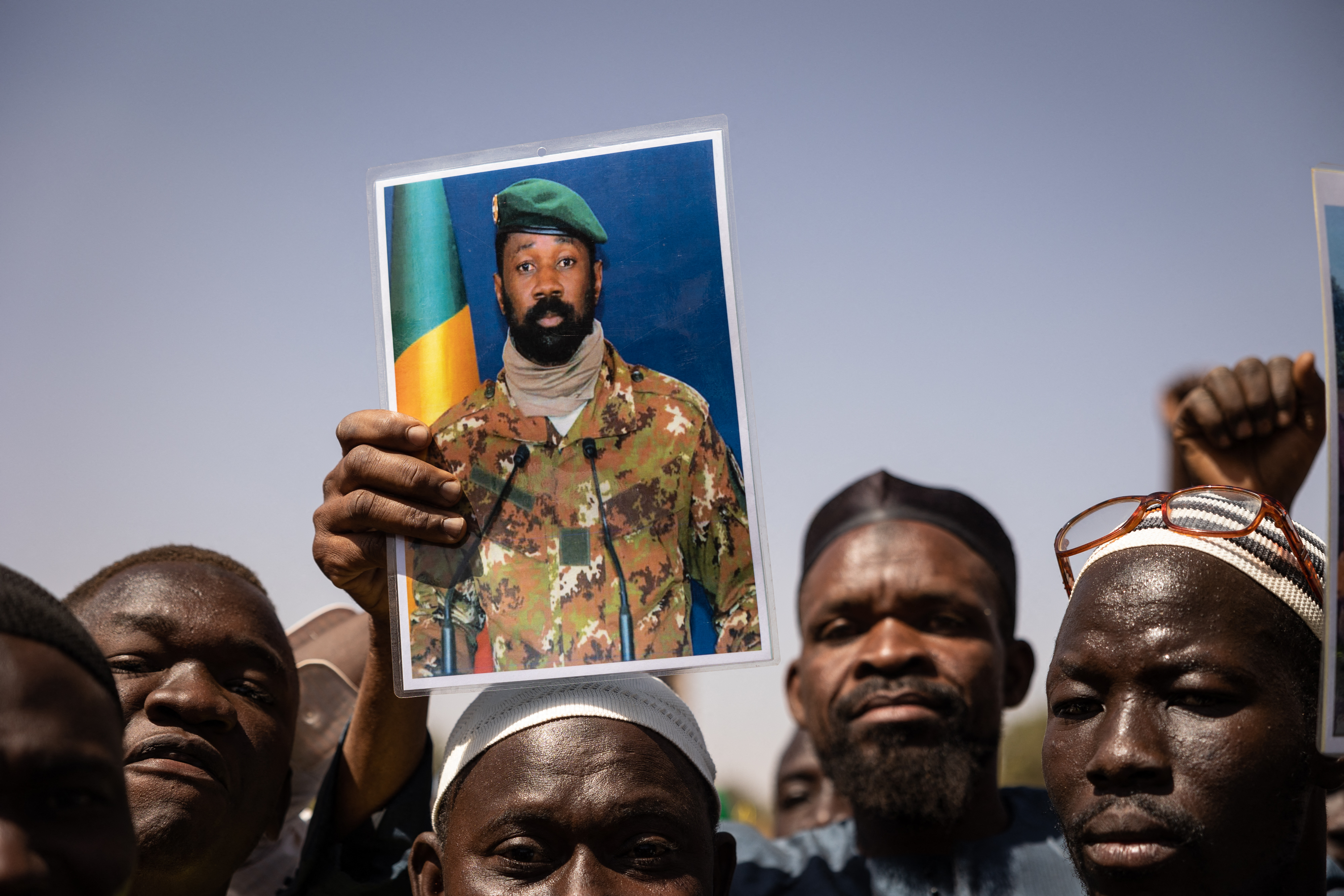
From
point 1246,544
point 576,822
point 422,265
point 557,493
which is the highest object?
point 422,265

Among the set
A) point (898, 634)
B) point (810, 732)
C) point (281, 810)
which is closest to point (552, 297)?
point (281, 810)

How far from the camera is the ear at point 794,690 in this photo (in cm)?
475

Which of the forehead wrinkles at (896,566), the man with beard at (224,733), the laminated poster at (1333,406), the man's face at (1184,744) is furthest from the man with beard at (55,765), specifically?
the forehead wrinkles at (896,566)

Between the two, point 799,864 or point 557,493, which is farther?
point 799,864

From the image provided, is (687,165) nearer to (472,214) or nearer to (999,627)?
(472,214)

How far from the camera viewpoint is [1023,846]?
389 cm

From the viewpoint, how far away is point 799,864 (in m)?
3.93

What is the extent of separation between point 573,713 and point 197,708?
0.96m

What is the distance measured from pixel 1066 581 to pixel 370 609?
1.85 m

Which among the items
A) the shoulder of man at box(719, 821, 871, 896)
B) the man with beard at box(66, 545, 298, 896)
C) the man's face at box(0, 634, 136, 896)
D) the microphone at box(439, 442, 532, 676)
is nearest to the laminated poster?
the microphone at box(439, 442, 532, 676)

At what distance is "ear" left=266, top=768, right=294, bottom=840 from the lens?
3.36m

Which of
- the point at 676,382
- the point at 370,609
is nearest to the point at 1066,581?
the point at 676,382

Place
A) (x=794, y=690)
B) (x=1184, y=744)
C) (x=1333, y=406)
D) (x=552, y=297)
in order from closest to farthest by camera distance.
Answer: (x=1333, y=406) < (x=1184, y=744) < (x=552, y=297) < (x=794, y=690)

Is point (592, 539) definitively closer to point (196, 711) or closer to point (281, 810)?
point (196, 711)
